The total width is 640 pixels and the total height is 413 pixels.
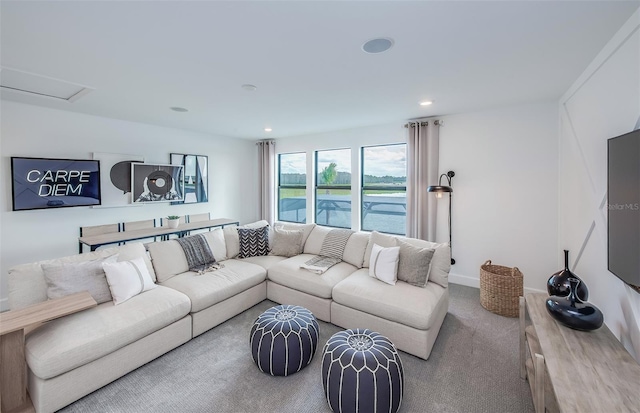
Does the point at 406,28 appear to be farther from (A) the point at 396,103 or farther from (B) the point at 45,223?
(B) the point at 45,223

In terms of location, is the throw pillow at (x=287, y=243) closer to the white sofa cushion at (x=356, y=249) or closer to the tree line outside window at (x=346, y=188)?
the white sofa cushion at (x=356, y=249)

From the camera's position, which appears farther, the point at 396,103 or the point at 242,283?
the point at 396,103

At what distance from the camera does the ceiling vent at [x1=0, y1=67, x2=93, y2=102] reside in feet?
7.88

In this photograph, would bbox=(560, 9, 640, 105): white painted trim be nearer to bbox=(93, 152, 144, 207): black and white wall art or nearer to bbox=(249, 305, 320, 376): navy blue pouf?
bbox=(249, 305, 320, 376): navy blue pouf

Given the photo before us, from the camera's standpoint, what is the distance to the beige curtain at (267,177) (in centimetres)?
597

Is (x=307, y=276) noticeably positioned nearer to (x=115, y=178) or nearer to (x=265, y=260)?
(x=265, y=260)

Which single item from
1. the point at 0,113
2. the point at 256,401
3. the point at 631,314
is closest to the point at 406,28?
the point at 631,314

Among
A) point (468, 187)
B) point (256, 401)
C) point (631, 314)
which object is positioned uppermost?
point (468, 187)

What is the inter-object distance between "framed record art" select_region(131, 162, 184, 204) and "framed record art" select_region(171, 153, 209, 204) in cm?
10

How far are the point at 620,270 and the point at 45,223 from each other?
5.81 m

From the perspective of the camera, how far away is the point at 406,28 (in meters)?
1.69

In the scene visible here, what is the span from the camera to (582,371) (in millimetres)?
1315

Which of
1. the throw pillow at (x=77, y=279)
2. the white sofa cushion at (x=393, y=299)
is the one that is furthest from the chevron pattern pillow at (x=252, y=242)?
the throw pillow at (x=77, y=279)

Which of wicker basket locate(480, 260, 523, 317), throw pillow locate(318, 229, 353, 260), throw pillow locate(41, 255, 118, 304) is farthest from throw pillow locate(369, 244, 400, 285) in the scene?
throw pillow locate(41, 255, 118, 304)
